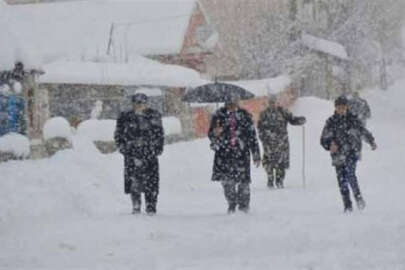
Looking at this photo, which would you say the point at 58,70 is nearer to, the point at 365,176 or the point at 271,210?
the point at 365,176

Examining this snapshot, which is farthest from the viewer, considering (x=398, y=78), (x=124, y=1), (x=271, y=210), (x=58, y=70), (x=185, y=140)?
(x=398, y=78)

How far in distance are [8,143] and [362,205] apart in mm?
7423

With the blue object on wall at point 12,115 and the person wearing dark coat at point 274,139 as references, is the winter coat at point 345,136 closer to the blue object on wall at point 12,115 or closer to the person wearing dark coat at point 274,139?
the person wearing dark coat at point 274,139

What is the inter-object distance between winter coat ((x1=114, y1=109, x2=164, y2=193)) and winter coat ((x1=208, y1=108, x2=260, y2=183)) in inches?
31.0

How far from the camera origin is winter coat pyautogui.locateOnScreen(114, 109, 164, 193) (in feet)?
34.0

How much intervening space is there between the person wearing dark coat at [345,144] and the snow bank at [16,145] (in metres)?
6.92

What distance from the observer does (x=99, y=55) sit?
2923 centimetres

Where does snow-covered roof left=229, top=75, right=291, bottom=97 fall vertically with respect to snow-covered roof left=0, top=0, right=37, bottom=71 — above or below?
above

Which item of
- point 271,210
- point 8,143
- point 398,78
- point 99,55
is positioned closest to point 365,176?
point 271,210

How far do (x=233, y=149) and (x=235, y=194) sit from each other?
2.02 ft

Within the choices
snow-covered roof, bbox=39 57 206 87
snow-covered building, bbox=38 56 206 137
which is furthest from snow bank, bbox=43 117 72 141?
snow-covered roof, bbox=39 57 206 87

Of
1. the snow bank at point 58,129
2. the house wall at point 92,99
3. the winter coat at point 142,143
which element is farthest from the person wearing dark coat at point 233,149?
the house wall at point 92,99

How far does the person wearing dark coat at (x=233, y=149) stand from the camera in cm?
1060

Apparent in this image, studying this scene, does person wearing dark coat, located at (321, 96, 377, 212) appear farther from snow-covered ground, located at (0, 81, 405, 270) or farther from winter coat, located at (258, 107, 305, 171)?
winter coat, located at (258, 107, 305, 171)
